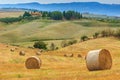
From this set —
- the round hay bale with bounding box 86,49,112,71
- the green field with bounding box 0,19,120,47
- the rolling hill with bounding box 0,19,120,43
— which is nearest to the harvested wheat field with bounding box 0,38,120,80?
the round hay bale with bounding box 86,49,112,71

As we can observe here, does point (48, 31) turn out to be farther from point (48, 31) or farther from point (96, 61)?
point (96, 61)

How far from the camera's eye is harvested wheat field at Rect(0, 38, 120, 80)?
72.9 feet

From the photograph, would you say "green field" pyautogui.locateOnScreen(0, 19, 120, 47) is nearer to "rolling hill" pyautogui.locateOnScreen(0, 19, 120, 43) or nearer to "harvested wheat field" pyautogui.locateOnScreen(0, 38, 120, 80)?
"rolling hill" pyautogui.locateOnScreen(0, 19, 120, 43)

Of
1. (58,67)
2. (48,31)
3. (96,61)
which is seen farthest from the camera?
(48,31)

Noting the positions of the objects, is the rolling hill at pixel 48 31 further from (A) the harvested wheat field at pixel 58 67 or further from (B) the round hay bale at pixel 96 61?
(B) the round hay bale at pixel 96 61

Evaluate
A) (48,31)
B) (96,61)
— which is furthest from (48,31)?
(96,61)

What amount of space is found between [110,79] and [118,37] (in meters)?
79.7

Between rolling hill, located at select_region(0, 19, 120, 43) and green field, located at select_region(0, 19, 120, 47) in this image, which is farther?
rolling hill, located at select_region(0, 19, 120, 43)

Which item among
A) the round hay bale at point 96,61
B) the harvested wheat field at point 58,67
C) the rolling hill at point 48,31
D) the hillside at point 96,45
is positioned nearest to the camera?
the harvested wheat field at point 58,67

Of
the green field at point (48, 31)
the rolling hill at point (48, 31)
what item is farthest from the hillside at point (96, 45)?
the rolling hill at point (48, 31)

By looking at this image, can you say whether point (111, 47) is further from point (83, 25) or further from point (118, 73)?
point (83, 25)

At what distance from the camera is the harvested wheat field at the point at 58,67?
72.9ft

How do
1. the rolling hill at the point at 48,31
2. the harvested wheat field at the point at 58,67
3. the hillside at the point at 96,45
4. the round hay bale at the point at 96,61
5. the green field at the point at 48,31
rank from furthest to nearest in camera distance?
the rolling hill at the point at 48,31
the green field at the point at 48,31
the hillside at the point at 96,45
the round hay bale at the point at 96,61
the harvested wheat field at the point at 58,67

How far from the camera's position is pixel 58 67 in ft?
110
